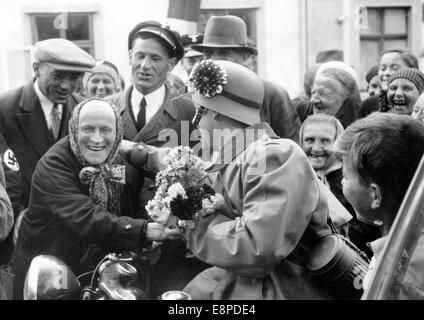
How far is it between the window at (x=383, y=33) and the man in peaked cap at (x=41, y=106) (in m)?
10.9

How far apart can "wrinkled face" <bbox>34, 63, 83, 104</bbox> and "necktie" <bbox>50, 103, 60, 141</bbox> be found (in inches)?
2.1

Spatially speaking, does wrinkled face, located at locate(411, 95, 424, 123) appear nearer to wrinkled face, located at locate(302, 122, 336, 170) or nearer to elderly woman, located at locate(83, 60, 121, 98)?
wrinkled face, located at locate(302, 122, 336, 170)

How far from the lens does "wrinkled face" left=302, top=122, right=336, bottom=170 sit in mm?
4824

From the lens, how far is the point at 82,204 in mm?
3965

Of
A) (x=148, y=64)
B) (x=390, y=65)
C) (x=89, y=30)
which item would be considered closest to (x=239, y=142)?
(x=148, y=64)

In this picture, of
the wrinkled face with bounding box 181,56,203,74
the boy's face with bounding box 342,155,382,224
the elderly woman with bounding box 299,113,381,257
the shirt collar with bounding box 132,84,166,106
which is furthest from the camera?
the wrinkled face with bounding box 181,56,203,74

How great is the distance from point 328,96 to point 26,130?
218 cm

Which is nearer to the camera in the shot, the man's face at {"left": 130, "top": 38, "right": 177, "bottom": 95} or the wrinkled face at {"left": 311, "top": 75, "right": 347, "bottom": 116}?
the man's face at {"left": 130, "top": 38, "right": 177, "bottom": 95}

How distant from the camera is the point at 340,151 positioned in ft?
10.4

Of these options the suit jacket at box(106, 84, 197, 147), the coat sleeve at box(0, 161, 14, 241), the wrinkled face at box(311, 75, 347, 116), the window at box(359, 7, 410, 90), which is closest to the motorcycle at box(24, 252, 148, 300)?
the coat sleeve at box(0, 161, 14, 241)

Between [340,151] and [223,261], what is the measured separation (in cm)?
67

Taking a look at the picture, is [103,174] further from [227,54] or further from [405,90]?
[405,90]

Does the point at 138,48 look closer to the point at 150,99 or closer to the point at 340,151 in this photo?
the point at 150,99

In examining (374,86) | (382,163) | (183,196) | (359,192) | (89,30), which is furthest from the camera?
(89,30)
